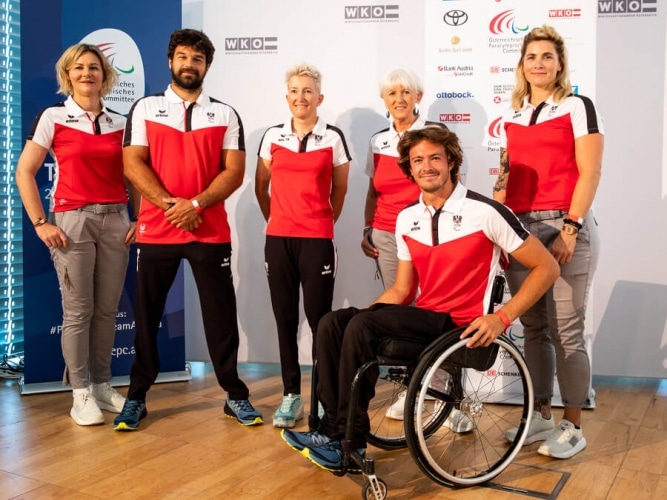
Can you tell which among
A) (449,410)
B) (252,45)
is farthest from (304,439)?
(252,45)

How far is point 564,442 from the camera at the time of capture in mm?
2715

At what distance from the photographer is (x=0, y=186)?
4.34 meters

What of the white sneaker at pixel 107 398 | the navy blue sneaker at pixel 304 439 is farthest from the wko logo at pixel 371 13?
the navy blue sneaker at pixel 304 439

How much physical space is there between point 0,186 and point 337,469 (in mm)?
3122

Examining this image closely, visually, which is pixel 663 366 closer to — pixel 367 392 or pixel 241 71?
pixel 367 392

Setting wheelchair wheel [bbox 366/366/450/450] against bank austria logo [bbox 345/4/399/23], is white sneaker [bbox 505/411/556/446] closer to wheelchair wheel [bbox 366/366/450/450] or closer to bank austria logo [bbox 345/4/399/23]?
wheelchair wheel [bbox 366/366/450/450]

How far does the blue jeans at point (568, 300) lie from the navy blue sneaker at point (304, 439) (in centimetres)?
96

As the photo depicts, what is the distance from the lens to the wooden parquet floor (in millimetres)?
2377

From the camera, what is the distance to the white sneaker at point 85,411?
3094 millimetres

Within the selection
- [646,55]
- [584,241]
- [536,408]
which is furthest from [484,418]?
[646,55]

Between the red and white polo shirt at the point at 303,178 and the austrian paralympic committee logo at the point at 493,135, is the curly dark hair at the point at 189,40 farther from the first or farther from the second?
the austrian paralympic committee logo at the point at 493,135

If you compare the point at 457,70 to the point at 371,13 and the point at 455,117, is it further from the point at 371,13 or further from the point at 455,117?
the point at 371,13

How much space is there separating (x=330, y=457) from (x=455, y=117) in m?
1.92

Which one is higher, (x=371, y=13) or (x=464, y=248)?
(x=371, y=13)
